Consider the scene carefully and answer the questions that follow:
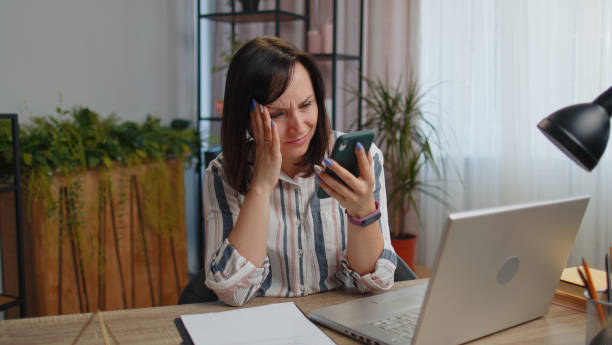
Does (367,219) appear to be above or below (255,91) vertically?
below

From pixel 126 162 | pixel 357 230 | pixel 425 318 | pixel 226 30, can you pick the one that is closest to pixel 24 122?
pixel 126 162

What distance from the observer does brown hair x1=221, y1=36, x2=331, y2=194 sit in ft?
4.33

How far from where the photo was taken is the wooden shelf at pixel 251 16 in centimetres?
301

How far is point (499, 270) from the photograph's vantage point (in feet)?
2.81

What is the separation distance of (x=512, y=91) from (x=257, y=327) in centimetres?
213

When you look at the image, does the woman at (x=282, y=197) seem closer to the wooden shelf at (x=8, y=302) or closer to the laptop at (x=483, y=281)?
the laptop at (x=483, y=281)

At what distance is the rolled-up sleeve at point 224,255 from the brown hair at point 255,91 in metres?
0.04

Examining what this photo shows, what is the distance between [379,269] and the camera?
4.05 feet

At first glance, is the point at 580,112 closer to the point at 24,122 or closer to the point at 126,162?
the point at 126,162

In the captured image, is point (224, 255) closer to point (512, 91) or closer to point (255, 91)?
point (255, 91)

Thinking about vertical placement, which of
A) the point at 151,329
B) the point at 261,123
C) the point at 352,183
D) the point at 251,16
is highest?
the point at 251,16

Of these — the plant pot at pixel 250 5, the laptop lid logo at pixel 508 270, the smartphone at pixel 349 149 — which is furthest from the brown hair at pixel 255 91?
the plant pot at pixel 250 5

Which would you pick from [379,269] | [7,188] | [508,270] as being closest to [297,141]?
[379,269]

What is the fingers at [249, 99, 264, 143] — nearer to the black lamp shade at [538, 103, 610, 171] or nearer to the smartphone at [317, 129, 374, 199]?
the smartphone at [317, 129, 374, 199]
